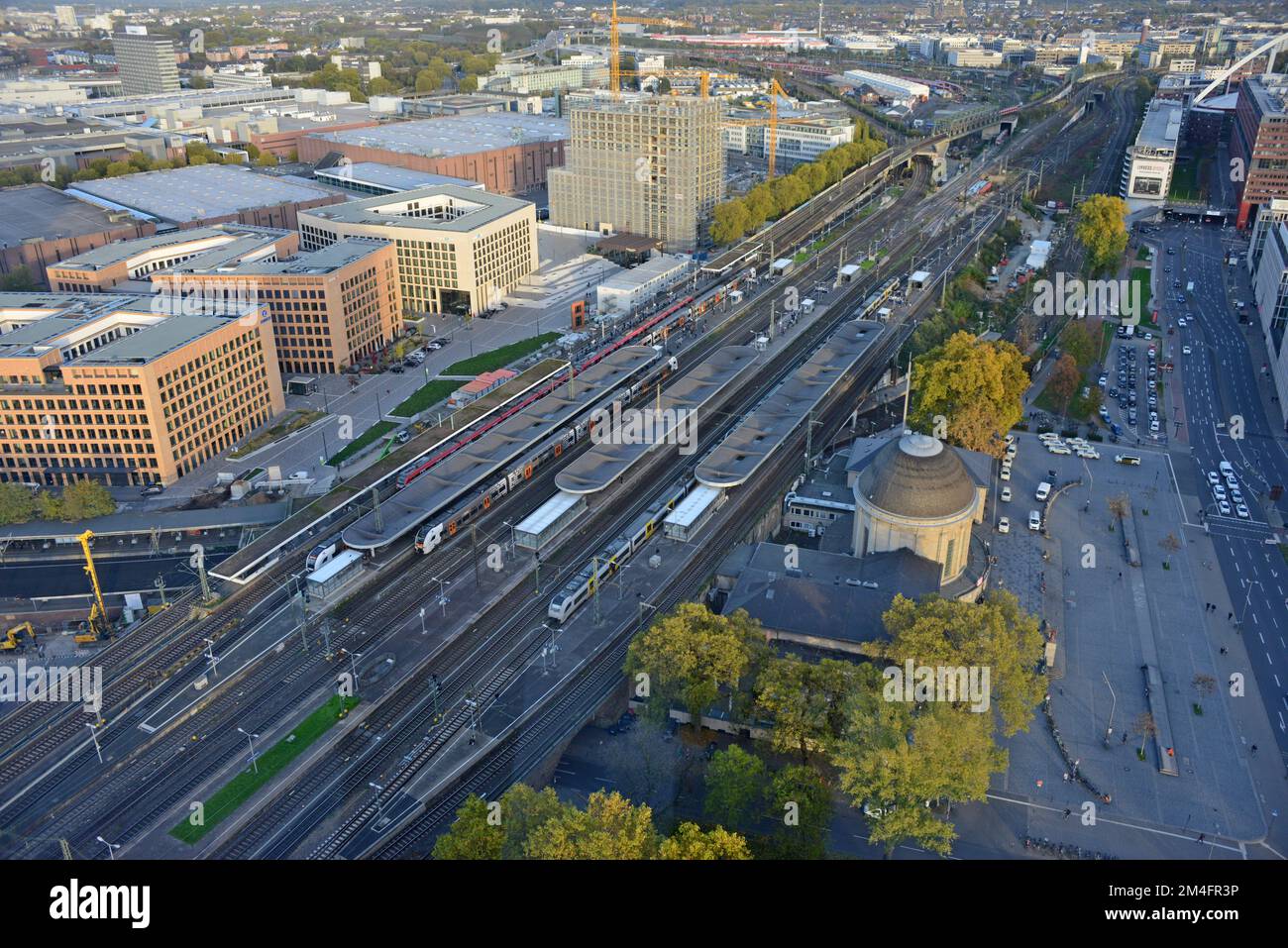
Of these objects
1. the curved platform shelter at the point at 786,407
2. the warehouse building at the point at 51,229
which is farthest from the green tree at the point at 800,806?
the warehouse building at the point at 51,229

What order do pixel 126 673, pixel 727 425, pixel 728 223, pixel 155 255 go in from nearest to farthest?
pixel 126 673
pixel 727 425
pixel 155 255
pixel 728 223

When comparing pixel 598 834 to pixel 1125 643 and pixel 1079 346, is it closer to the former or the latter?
pixel 1125 643

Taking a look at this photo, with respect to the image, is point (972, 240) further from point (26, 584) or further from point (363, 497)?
point (26, 584)

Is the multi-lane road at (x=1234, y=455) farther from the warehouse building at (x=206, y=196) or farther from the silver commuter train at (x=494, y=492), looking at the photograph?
the warehouse building at (x=206, y=196)

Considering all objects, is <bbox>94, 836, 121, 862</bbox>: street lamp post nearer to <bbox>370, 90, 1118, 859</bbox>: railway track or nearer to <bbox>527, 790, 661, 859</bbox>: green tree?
<bbox>370, 90, 1118, 859</bbox>: railway track

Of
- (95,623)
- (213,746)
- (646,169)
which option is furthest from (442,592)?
(646,169)
